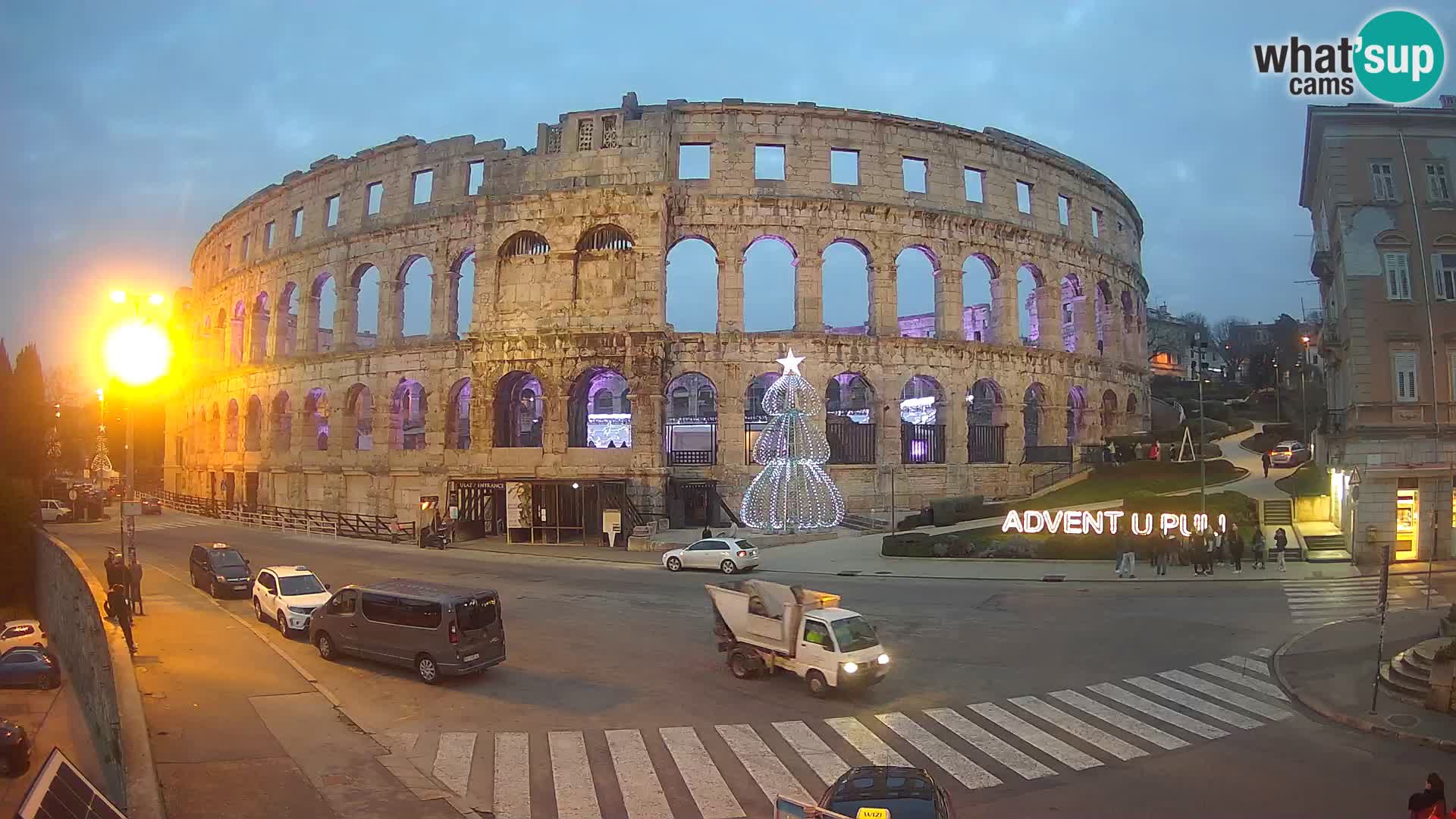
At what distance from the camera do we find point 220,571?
84.1 ft

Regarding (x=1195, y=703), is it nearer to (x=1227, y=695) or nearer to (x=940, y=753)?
(x=1227, y=695)

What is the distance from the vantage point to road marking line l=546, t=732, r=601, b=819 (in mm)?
10469

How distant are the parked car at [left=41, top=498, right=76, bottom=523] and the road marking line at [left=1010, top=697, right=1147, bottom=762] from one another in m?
62.8

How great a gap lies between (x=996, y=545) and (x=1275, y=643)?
1349 cm

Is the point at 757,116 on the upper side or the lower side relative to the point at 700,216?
upper

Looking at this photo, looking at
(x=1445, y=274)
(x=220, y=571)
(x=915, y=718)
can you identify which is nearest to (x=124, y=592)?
(x=220, y=571)

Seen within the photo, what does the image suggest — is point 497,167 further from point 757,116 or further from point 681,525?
point 681,525

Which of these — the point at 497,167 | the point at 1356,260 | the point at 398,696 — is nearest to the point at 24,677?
the point at 398,696

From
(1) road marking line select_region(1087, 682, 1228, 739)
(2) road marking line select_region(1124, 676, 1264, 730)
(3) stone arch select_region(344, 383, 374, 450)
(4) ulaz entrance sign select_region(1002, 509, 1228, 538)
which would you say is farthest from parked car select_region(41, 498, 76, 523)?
(2) road marking line select_region(1124, 676, 1264, 730)

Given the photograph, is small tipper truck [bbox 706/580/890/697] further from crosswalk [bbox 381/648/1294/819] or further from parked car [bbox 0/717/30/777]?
parked car [bbox 0/717/30/777]

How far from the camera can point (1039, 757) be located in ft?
40.3

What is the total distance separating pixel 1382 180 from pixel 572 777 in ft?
114

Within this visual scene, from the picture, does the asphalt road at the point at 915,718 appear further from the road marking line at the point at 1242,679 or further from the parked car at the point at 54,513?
the parked car at the point at 54,513

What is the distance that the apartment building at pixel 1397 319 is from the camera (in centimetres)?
2894
